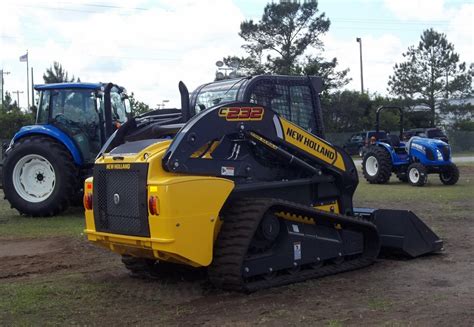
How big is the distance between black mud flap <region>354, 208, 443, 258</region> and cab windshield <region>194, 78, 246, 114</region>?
89.9 inches

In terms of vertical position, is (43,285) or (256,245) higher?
(256,245)

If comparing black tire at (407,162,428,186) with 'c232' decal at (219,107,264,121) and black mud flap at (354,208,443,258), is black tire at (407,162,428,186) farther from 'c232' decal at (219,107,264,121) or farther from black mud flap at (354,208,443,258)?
'c232' decal at (219,107,264,121)

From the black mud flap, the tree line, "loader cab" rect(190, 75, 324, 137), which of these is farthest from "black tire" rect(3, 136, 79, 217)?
the tree line

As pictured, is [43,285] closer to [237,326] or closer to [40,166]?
[237,326]

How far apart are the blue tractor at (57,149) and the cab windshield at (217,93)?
475cm

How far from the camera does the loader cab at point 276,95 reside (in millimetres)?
7168

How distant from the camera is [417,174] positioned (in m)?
18.0

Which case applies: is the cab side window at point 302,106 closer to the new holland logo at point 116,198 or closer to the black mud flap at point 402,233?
the black mud flap at point 402,233

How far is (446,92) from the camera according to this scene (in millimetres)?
53969

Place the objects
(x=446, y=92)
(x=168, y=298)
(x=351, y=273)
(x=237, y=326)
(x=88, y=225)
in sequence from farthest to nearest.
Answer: (x=446, y=92) < (x=351, y=273) < (x=88, y=225) < (x=168, y=298) < (x=237, y=326)

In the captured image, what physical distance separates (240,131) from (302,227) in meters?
1.33

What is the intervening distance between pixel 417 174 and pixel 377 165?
5.35ft

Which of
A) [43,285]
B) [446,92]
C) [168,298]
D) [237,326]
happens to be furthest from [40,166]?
[446,92]

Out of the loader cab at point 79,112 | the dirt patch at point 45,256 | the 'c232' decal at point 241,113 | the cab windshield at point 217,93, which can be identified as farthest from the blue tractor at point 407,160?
the 'c232' decal at point 241,113
